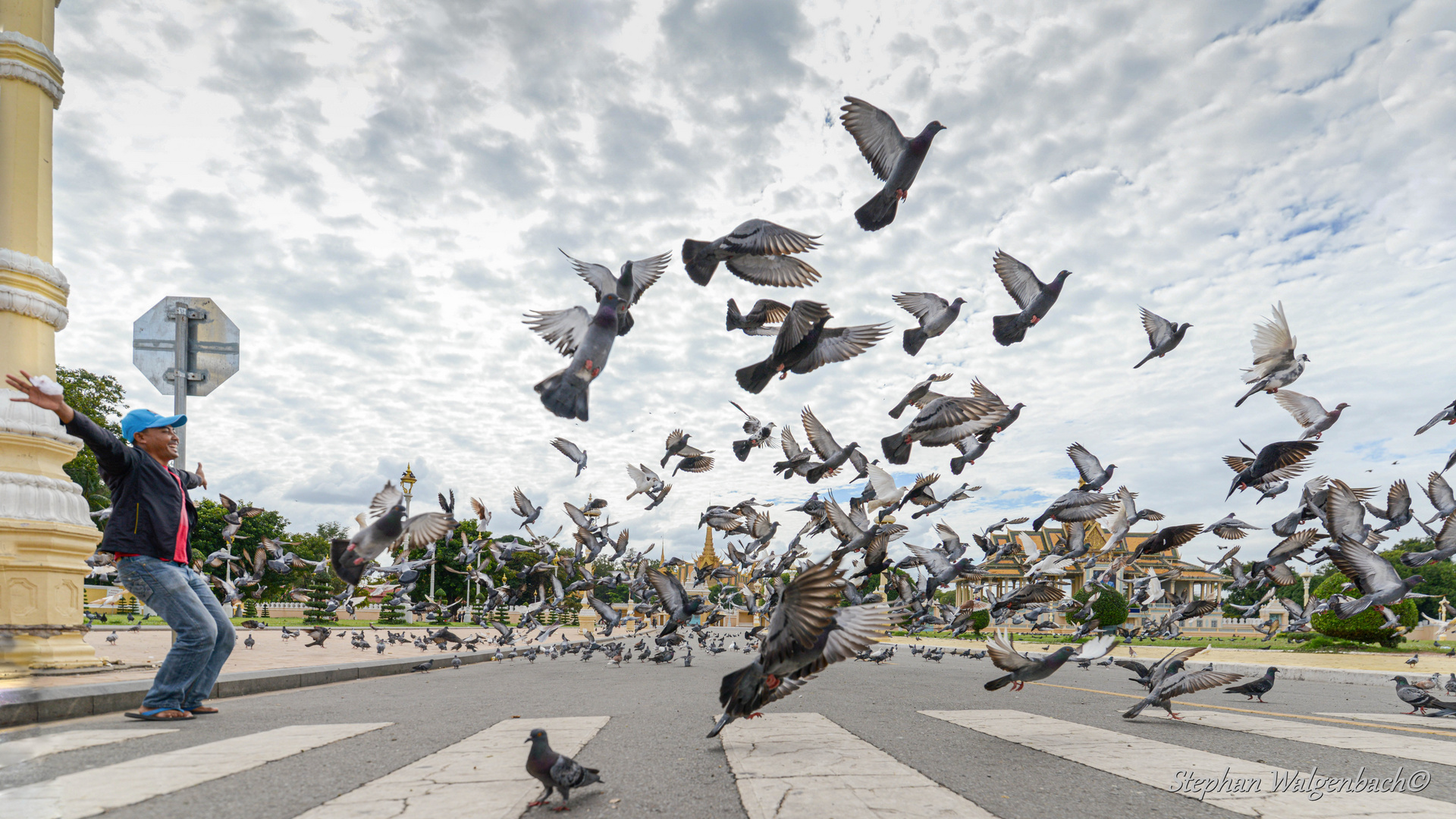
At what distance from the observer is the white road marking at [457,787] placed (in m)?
2.96

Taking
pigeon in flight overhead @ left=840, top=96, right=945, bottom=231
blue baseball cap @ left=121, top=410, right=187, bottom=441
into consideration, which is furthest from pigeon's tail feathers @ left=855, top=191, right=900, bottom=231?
blue baseball cap @ left=121, top=410, right=187, bottom=441

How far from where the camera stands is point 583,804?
10.4ft

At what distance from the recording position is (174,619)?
17.9ft

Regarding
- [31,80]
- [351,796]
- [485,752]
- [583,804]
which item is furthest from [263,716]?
[31,80]

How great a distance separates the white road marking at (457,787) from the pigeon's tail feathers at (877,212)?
132 inches

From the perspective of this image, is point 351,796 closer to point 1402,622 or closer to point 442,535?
point 442,535

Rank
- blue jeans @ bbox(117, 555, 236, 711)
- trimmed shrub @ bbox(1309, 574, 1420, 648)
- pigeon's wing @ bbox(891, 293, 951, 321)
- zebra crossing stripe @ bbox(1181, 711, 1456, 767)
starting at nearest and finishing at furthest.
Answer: zebra crossing stripe @ bbox(1181, 711, 1456, 767) < blue jeans @ bbox(117, 555, 236, 711) < pigeon's wing @ bbox(891, 293, 951, 321) < trimmed shrub @ bbox(1309, 574, 1420, 648)

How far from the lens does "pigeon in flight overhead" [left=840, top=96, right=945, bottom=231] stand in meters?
4.29

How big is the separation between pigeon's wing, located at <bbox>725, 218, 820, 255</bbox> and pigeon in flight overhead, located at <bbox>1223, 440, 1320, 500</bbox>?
6646 mm

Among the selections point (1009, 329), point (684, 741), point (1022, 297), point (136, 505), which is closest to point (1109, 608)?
point (1022, 297)

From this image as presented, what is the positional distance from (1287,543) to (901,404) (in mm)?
7479

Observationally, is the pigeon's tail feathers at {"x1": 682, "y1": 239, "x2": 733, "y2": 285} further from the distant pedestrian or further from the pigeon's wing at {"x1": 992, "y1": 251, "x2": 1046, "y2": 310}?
the distant pedestrian

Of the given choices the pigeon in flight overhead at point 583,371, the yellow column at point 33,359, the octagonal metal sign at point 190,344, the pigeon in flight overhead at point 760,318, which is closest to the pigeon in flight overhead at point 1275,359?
the pigeon in flight overhead at point 760,318

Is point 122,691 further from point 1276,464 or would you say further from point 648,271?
point 1276,464
